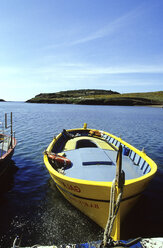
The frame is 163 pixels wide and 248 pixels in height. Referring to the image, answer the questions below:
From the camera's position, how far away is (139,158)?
10.2 metres

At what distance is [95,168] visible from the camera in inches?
330

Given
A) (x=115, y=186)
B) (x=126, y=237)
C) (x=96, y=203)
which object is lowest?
(x=126, y=237)

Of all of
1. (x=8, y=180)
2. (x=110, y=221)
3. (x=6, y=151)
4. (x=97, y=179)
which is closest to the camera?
(x=110, y=221)

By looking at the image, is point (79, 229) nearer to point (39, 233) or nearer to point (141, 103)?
point (39, 233)

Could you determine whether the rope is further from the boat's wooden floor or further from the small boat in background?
the small boat in background

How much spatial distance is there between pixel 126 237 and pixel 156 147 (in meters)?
15.6

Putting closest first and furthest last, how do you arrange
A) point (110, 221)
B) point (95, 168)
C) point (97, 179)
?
point (110, 221)
point (97, 179)
point (95, 168)

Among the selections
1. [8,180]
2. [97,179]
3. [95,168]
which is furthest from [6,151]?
[97,179]

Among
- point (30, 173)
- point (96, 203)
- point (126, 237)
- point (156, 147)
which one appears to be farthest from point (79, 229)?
point (156, 147)

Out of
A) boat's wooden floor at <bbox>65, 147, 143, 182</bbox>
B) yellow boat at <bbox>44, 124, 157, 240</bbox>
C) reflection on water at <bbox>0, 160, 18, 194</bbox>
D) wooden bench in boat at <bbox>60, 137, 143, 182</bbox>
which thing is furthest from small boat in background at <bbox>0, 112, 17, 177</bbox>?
boat's wooden floor at <bbox>65, 147, 143, 182</bbox>

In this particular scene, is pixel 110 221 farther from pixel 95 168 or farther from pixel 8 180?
pixel 8 180

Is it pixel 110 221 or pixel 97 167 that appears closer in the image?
pixel 110 221

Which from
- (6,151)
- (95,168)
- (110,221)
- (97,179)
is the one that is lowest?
→ (6,151)

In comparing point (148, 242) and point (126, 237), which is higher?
point (148, 242)
